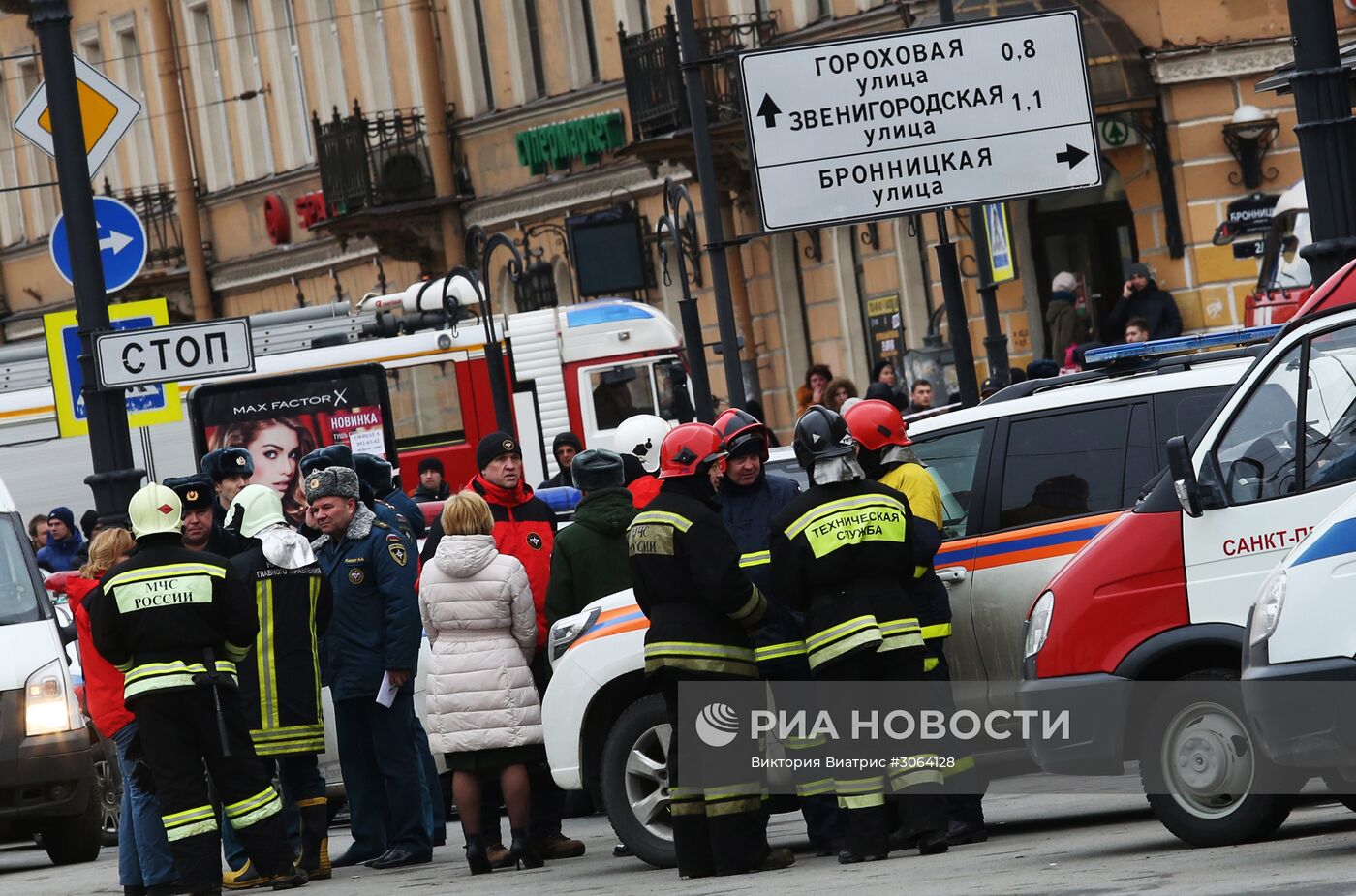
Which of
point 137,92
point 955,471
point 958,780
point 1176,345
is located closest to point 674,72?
point 137,92

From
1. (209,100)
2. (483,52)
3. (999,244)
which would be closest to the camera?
(999,244)

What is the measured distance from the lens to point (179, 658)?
1128 cm

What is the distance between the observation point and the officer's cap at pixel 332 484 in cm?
1258

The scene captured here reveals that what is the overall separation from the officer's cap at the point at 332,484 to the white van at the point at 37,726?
2.92 m

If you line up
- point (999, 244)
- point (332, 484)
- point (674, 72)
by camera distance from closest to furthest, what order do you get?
point (332, 484), point (999, 244), point (674, 72)

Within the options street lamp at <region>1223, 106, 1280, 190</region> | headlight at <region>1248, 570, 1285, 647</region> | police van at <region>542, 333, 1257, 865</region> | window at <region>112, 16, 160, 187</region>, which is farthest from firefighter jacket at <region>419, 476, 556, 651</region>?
window at <region>112, 16, 160, 187</region>

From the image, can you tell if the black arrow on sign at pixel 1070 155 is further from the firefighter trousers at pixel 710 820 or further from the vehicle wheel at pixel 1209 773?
the vehicle wheel at pixel 1209 773

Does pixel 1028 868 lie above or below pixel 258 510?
below

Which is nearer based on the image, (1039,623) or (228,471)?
(1039,623)

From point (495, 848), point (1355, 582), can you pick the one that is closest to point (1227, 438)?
point (1355, 582)

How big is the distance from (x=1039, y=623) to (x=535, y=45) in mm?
28597

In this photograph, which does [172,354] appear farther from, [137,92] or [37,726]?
[137,92]

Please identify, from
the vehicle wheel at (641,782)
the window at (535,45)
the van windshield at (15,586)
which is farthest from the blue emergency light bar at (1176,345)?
the window at (535,45)

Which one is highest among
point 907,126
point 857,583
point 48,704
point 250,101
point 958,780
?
point 250,101
